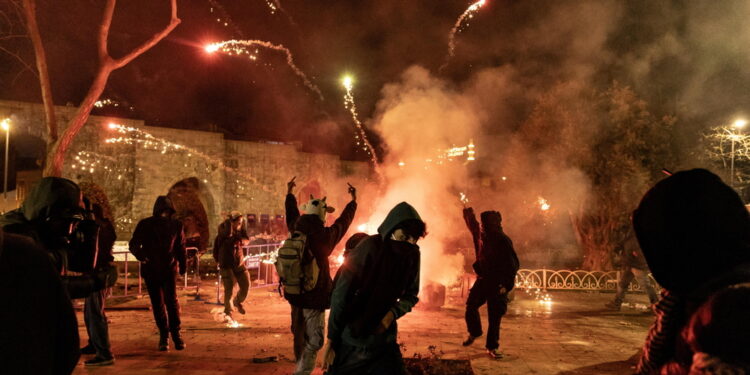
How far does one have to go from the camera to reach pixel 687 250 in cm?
196

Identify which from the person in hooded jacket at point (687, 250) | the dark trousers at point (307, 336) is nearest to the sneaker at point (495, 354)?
the dark trousers at point (307, 336)

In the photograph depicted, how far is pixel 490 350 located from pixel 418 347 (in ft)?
3.34

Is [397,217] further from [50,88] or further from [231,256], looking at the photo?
[50,88]

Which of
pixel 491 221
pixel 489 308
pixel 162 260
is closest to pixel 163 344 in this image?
pixel 162 260

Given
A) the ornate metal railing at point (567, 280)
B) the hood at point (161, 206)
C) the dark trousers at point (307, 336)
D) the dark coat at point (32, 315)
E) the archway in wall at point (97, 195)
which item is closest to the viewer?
the dark coat at point (32, 315)

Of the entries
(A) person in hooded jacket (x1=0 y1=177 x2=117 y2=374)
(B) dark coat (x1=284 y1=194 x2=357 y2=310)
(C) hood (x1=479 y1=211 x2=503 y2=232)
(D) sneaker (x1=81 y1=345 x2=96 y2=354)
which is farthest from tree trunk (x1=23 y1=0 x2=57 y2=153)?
(A) person in hooded jacket (x1=0 y1=177 x2=117 y2=374)

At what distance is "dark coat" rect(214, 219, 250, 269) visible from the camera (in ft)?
27.0

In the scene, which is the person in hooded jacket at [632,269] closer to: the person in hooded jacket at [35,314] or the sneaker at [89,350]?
the sneaker at [89,350]

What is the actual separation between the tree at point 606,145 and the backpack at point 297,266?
12897 millimetres

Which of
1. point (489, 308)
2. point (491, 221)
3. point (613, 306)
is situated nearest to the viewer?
point (489, 308)

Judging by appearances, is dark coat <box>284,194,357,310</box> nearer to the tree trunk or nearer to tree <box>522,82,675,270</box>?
the tree trunk

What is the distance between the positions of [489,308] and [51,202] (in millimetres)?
5437

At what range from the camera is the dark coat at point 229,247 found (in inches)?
324

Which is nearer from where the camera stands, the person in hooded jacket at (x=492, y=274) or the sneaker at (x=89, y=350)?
the sneaker at (x=89, y=350)
